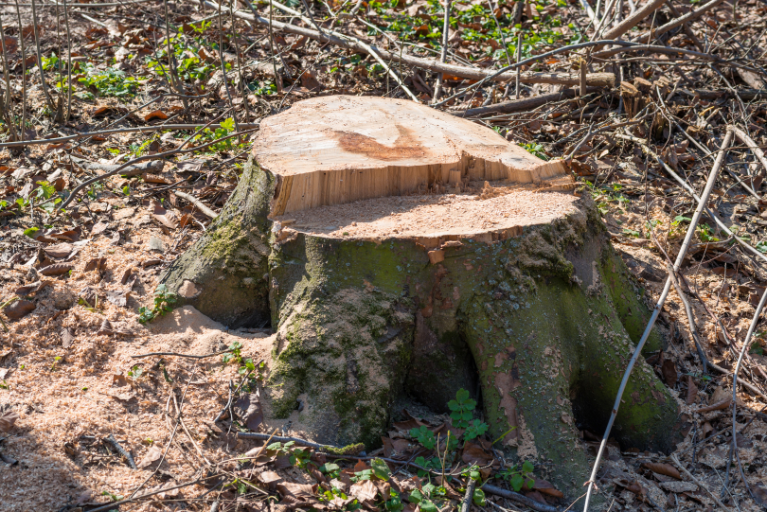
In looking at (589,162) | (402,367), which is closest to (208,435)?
(402,367)

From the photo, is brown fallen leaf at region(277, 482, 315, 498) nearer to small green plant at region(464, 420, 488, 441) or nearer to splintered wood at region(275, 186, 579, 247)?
small green plant at region(464, 420, 488, 441)

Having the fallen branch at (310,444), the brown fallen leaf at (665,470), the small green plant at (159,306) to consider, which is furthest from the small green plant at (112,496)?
the brown fallen leaf at (665,470)

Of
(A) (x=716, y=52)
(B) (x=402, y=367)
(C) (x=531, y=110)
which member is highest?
(A) (x=716, y=52)

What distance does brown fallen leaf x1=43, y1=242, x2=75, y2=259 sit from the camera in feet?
10.3

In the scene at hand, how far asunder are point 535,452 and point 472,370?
42 centimetres

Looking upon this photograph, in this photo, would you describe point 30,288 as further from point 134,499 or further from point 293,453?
point 293,453

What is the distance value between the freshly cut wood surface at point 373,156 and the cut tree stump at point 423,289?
10mm

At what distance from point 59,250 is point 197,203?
85 cm

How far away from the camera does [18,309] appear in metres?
2.68

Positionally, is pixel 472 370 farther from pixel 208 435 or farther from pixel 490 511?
pixel 208 435

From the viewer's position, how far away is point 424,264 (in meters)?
2.31

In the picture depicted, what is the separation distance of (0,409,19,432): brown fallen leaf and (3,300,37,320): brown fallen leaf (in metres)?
0.66

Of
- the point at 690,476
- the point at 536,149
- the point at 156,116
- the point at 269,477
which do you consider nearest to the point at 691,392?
the point at 690,476

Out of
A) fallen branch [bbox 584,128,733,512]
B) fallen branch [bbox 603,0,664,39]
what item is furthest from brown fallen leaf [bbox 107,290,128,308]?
fallen branch [bbox 603,0,664,39]
